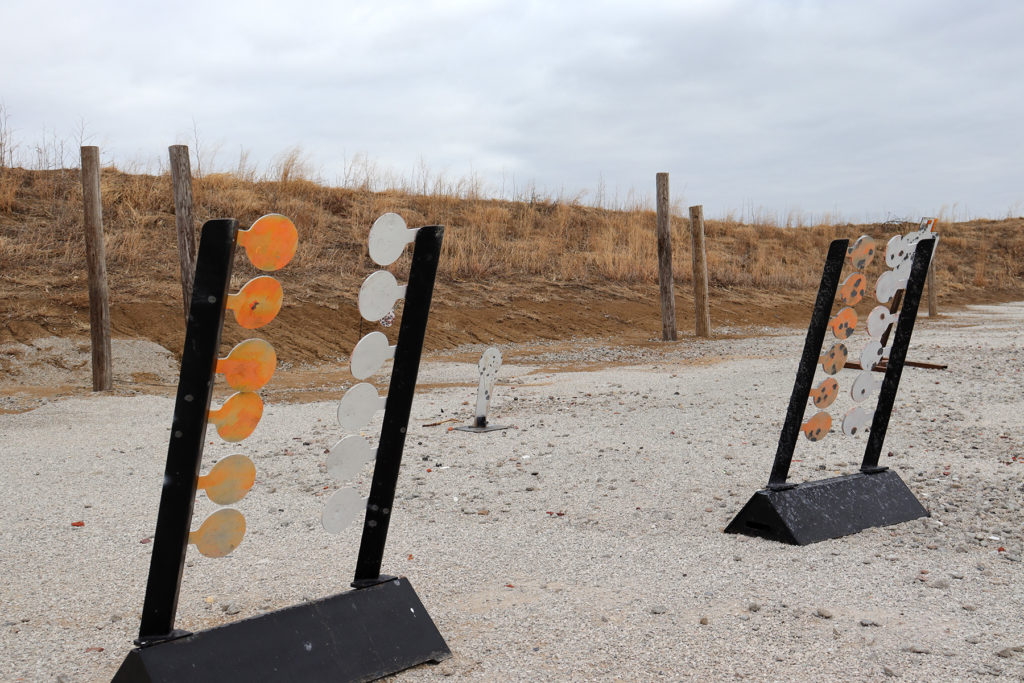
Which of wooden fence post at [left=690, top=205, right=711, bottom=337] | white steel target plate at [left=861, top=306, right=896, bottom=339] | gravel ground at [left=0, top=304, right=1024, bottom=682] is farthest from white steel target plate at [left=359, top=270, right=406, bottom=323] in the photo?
wooden fence post at [left=690, top=205, right=711, bottom=337]

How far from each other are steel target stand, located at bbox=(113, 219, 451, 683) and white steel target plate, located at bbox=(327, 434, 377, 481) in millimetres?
122

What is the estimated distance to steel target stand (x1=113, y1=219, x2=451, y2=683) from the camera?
2070 millimetres

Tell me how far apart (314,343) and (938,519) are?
1040 cm

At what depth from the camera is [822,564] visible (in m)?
3.47

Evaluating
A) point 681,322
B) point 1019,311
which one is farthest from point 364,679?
point 1019,311

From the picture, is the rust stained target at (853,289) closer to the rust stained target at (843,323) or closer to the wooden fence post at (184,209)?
the rust stained target at (843,323)

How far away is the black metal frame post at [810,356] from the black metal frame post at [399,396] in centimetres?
181

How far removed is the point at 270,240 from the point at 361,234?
16177 millimetres

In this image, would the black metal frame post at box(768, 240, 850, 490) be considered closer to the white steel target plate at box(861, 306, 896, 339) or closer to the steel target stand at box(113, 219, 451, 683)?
the white steel target plate at box(861, 306, 896, 339)

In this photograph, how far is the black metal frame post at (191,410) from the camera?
6.72 ft

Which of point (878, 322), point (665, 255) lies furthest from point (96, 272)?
point (665, 255)

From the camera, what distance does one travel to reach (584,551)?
12.3 feet

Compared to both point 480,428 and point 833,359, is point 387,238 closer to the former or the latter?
point 833,359

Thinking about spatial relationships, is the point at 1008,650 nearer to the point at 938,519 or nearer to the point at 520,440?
the point at 938,519
